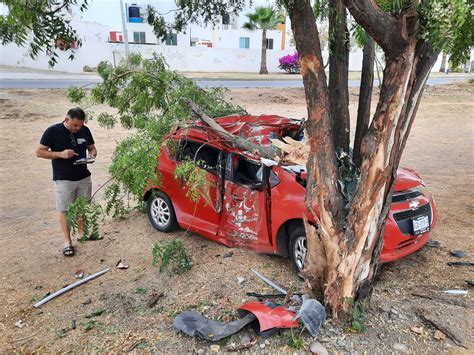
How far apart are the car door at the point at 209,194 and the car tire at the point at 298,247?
3.40 ft

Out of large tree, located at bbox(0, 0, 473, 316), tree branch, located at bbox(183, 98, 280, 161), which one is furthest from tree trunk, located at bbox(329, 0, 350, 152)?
tree branch, located at bbox(183, 98, 280, 161)

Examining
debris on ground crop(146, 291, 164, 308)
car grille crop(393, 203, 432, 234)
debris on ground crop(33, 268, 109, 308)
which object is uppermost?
car grille crop(393, 203, 432, 234)

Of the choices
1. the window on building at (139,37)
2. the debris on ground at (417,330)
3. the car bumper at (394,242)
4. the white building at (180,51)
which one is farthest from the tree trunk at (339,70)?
the window on building at (139,37)

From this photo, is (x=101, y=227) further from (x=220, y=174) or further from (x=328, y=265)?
(x=328, y=265)

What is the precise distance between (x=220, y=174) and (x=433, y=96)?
21.7 meters

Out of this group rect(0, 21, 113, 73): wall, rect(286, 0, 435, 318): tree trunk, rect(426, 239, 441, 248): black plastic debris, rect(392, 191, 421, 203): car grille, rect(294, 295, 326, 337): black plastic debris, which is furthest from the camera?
rect(0, 21, 113, 73): wall

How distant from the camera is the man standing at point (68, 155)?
529 centimetres

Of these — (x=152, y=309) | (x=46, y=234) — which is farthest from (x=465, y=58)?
(x=46, y=234)

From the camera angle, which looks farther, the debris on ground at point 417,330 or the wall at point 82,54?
the wall at point 82,54

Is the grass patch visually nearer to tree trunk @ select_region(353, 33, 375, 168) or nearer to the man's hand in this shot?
the man's hand

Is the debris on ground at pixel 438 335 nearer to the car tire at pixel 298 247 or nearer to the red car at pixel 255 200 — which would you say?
the red car at pixel 255 200

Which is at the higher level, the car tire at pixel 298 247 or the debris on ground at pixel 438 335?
the car tire at pixel 298 247

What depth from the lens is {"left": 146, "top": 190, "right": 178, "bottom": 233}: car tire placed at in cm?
588

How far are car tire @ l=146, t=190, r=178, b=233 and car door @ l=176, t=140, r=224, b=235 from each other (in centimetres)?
26
